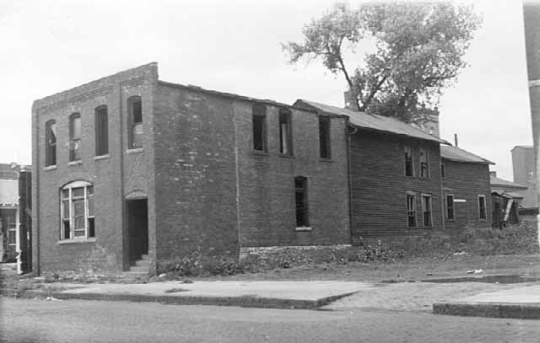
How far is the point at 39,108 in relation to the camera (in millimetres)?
26766

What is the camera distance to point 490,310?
33.3 feet

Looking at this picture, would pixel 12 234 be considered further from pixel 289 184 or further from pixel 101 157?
pixel 289 184

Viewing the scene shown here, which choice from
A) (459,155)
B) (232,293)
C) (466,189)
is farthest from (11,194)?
(459,155)

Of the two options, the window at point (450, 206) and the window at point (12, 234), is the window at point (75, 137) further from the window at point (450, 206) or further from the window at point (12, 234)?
the window at point (450, 206)

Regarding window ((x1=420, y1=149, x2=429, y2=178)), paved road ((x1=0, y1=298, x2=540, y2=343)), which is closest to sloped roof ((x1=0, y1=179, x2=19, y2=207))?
paved road ((x1=0, y1=298, x2=540, y2=343))

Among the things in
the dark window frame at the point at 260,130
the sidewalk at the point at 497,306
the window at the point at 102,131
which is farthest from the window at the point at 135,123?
the sidewalk at the point at 497,306

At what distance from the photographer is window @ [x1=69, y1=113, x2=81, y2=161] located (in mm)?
25234

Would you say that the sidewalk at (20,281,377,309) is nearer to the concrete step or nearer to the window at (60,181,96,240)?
the concrete step

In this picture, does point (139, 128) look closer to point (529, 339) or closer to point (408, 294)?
point (408, 294)

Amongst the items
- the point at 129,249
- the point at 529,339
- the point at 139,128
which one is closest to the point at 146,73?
the point at 139,128

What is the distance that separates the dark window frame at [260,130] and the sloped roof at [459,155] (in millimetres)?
15053

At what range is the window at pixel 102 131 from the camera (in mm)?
24281

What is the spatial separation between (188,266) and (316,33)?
14443mm

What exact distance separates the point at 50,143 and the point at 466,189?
922 inches
